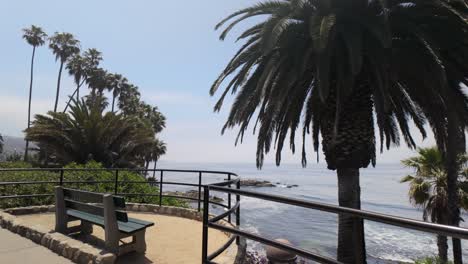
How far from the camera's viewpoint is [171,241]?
5.91 meters

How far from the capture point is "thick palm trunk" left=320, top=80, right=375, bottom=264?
872 cm

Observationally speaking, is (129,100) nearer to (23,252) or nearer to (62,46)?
(62,46)

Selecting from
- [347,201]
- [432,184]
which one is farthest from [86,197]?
[432,184]

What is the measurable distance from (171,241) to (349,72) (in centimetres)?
540

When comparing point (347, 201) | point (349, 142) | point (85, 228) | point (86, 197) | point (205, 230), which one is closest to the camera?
point (205, 230)

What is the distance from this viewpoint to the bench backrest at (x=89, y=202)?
4.61 meters

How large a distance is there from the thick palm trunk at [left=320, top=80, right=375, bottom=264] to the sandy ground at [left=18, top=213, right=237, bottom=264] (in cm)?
391

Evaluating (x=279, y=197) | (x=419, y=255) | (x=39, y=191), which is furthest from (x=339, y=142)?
(x=419, y=255)

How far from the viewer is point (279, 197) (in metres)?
2.71

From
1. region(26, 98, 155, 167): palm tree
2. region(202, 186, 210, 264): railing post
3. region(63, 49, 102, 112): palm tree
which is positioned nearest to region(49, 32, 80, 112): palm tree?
region(63, 49, 102, 112): palm tree

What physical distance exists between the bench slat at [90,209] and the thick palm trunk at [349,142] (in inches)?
223

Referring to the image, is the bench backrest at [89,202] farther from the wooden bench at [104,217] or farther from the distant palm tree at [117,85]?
the distant palm tree at [117,85]

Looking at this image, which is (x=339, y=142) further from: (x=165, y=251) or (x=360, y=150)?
(x=165, y=251)

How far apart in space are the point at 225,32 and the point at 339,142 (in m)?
4.09
